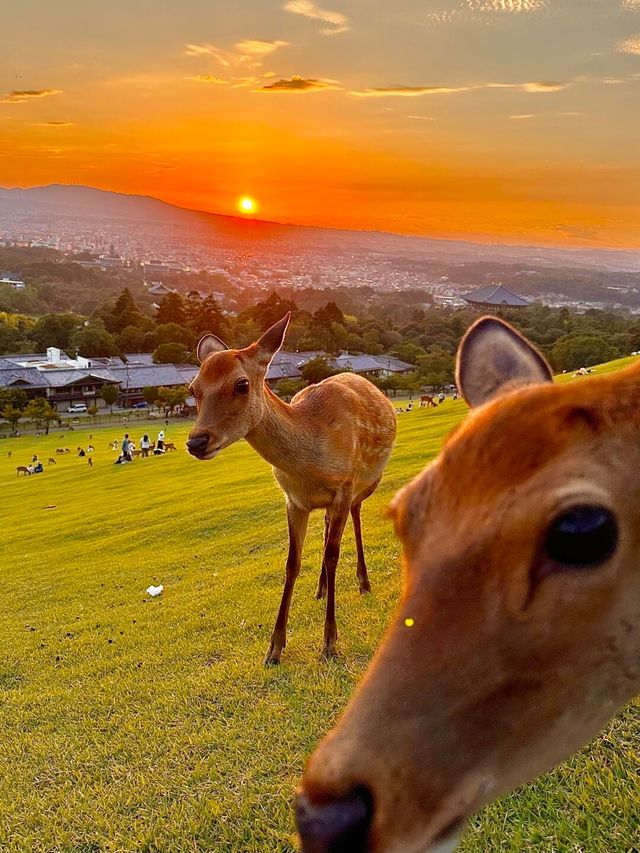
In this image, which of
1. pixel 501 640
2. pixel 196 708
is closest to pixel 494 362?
pixel 501 640

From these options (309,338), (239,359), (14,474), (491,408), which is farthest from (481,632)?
(309,338)

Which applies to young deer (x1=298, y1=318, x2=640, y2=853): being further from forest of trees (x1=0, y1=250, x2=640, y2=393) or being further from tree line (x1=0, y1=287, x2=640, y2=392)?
tree line (x1=0, y1=287, x2=640, y2=392)

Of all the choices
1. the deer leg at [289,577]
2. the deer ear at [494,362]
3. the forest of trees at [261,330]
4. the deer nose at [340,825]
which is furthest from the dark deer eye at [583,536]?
the forest of trees at [261,330]

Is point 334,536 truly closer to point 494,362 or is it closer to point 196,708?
point 196,708

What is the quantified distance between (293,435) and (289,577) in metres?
1.30

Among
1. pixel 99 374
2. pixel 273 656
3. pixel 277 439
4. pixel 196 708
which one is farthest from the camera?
pixel 99 374

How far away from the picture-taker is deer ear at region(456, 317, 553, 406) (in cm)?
205

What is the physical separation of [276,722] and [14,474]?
89.4 feet

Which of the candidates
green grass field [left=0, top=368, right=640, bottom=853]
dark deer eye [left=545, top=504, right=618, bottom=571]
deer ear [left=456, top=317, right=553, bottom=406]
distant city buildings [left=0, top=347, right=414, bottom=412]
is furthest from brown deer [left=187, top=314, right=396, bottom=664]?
distant city buildings [left=0, top=347, right=414, bottom=412]

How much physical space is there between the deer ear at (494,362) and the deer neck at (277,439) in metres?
3.49

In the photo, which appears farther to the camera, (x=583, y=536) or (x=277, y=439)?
(x=277, y=439)

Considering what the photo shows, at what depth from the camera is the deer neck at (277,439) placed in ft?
18.2

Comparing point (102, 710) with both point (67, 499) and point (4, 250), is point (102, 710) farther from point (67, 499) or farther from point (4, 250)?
point (4, 250)

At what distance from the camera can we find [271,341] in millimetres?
5707
